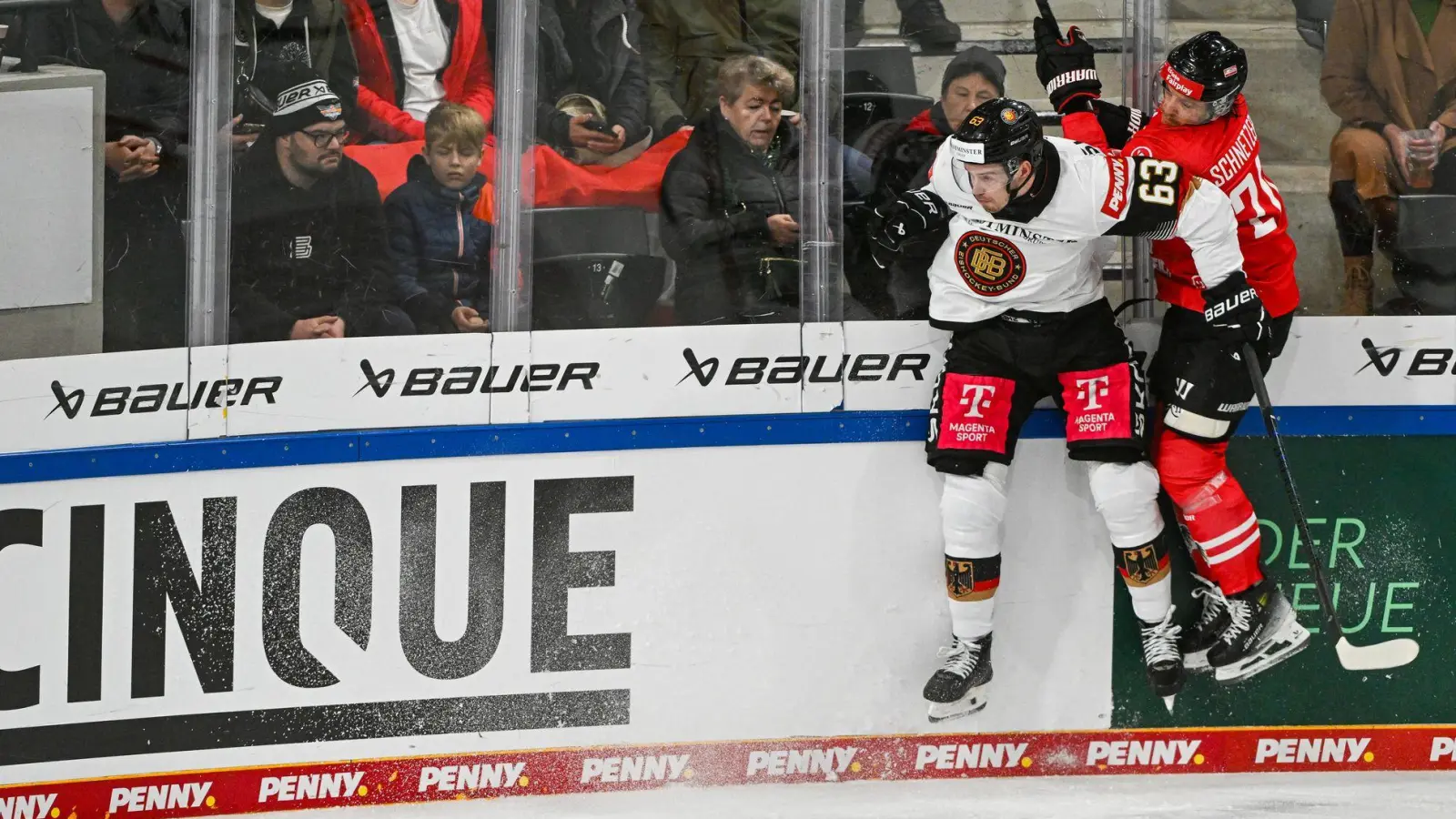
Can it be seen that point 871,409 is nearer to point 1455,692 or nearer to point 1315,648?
point 1315,648

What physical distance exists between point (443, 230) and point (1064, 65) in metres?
1.75

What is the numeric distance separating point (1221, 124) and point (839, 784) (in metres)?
2.13

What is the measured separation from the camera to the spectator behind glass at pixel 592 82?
3852mm

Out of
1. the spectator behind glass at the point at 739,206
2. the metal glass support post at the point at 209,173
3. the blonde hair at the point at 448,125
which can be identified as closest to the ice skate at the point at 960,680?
the spectator behind glass at the point at 739,206

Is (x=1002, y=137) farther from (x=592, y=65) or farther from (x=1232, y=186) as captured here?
(x=592, y=65)

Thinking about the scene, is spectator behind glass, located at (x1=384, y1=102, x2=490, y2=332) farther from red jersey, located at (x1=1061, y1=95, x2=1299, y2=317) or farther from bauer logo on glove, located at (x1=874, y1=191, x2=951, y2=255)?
red jersey, located at (x1=1061, y1=95, x2=1299, y2=317)

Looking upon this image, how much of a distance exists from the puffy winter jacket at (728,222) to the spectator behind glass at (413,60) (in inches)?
23.8

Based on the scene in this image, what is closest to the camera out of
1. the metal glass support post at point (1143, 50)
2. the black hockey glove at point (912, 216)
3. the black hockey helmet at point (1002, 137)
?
the black hockey helmet at point (1002, 137)

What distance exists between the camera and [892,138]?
13.0ft

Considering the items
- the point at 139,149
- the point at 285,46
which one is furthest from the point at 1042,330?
the point at 139,149

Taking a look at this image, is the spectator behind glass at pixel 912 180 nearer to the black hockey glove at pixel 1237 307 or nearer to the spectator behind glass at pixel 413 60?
the black hockey glove at pixel 1237 307

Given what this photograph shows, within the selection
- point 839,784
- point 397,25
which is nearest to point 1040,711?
point 839,784

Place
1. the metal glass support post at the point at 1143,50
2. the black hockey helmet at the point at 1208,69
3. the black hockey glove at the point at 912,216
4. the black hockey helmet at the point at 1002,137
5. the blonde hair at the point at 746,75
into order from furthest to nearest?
1. the metal glass support post at the point at 1143,50
2. the blonde hair at the point at 746,75
3. the black hockey glove at the point at 912,216
4. the black hockey helmet at the point at 1208,69
5. the black hockey helmet at the point at 1002,137

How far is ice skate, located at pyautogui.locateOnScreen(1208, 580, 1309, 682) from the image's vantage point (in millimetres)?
3971
